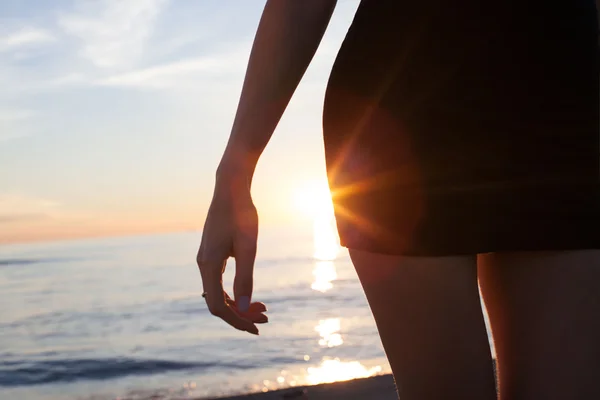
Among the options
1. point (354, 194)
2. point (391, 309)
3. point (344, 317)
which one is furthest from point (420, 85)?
point (344, 317)

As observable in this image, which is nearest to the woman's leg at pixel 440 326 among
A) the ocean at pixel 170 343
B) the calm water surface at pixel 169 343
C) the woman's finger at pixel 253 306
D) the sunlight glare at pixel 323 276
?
the woman's finger at pixel 253 306

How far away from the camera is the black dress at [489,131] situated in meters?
0.91

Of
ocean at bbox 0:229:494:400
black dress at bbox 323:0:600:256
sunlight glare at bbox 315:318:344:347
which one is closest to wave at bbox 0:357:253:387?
ocean at bbox 0:229:494:400

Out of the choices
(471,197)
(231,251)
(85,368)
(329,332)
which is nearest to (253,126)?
(231,251)

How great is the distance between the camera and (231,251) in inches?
38.1

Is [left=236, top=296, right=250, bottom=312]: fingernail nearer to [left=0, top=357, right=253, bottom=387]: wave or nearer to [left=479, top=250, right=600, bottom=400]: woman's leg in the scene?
[left=479, top=250, right=600, bottom=400]: woman's leg

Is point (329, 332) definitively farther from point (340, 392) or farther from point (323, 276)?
point (323, 276)

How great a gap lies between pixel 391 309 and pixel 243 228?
27cm

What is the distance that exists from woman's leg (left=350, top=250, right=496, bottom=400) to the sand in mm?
2783

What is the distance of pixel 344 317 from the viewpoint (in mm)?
14641

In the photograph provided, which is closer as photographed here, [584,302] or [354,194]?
[584,302]

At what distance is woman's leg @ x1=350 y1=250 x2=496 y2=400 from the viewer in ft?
3.00

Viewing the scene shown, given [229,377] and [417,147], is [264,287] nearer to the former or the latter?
[229,377]

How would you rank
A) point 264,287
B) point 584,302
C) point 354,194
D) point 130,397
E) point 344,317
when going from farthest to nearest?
point 264,287, point 344,317, point 130,397, point 354,194, point 584,302
